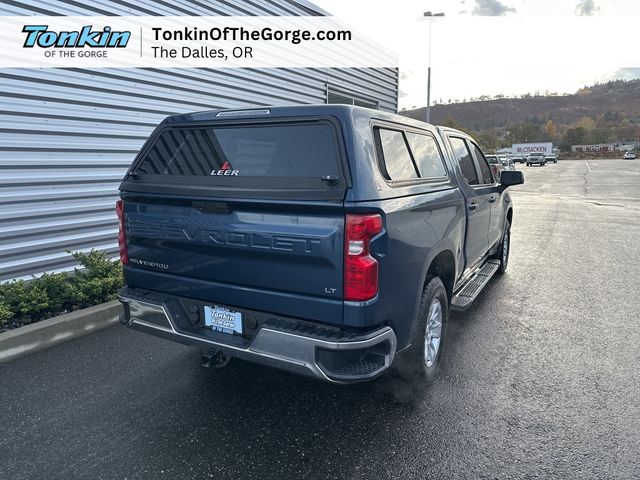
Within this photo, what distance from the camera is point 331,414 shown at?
298cm

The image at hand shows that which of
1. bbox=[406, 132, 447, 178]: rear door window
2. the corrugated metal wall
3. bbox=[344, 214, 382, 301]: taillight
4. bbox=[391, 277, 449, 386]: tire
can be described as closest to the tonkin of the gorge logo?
the corrugated metal wall

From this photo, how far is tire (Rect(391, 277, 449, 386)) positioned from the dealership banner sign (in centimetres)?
535

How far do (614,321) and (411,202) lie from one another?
3.22 meters

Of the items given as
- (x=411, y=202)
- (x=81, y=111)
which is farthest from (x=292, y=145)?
(x=81, y=111)

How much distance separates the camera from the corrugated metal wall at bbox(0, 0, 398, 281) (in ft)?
17.2

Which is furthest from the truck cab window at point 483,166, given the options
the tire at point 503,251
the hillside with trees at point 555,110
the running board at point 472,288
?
the hillside with trees at point 555,110

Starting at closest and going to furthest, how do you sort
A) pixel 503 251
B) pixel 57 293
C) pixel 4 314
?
pixel 4 314 < pixel 57 293 < pixel 503 251

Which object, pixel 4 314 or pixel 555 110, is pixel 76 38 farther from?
pixel 555 110

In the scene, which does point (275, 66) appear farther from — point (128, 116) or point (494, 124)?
point (494, 124)

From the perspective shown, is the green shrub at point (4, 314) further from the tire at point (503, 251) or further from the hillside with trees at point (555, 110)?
the hillside with trees at point (555, 110)

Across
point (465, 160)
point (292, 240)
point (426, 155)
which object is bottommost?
point (292, 240)

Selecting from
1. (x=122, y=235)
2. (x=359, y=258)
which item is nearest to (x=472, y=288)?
(x=359, y=258)

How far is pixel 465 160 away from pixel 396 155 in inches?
72.6

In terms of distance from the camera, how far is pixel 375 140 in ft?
9.07
